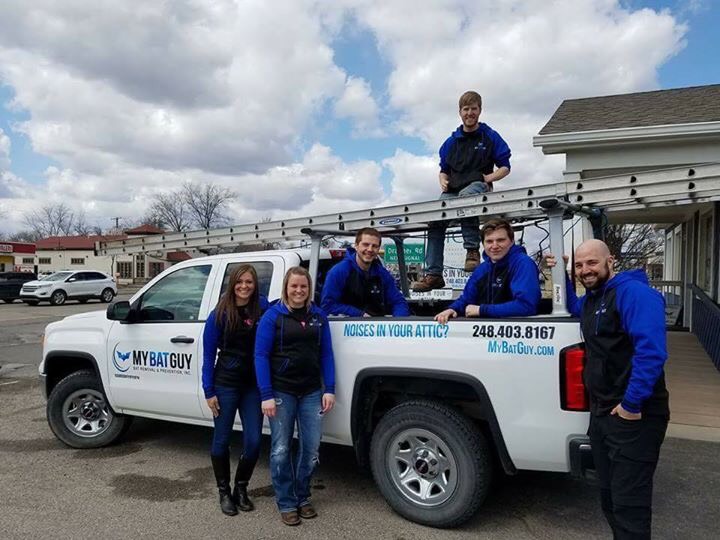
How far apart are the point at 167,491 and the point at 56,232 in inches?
3936

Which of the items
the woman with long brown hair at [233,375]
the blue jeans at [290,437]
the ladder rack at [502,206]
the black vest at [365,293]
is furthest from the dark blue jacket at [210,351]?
the ladder rack at [502,206]

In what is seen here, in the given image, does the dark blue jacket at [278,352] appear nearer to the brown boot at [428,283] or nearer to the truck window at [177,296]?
the truck window at [177,296]

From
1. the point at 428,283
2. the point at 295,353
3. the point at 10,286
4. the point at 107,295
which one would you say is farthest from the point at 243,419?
the point at 10,286

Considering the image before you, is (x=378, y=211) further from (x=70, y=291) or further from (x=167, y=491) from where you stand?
(x=70, y=291)

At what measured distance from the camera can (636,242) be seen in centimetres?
2747

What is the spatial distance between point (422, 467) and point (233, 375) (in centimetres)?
134

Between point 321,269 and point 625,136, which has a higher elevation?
point 625,136

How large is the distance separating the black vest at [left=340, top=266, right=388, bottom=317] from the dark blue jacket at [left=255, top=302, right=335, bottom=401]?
0.48 metres

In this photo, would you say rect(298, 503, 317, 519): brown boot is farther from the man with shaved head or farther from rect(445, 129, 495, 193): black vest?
rect(445, 129, 495, 193): black vest

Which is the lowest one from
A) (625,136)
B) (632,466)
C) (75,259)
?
(632,466)

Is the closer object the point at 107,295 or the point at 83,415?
the point at 83,415

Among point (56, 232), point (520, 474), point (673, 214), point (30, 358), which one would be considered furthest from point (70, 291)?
point (56, 232)

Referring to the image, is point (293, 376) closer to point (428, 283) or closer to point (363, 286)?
point (363, 286)

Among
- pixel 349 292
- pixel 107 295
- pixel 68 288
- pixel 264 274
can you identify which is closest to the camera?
pixel 349 292
